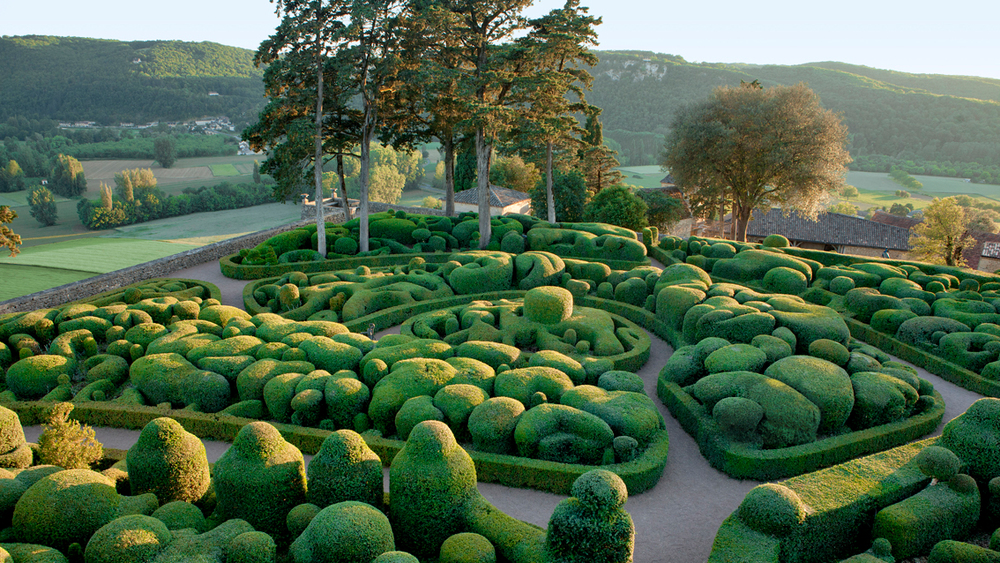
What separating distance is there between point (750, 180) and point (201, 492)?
39.6 m

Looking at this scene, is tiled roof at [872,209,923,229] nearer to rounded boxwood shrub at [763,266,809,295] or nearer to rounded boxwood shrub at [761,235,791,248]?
rounded boxwood shrub at [761,235,791,248]

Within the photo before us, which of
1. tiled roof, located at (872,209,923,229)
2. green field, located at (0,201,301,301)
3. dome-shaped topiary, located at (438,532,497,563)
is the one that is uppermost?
tiled roof, located at (872,209,923,229)

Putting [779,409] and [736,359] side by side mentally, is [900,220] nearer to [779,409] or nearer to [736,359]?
[736,359]

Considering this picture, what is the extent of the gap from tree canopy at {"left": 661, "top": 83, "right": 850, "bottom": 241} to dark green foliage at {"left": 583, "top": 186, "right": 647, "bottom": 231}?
567 cm

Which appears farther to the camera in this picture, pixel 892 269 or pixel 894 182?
pixel 894 182

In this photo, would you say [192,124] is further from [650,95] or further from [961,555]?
[961,555]

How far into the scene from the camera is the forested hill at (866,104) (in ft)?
360

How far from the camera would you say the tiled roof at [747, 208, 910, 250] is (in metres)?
47.7

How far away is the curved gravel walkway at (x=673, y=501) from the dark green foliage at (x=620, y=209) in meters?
24.7

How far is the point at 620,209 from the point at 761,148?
10578mm

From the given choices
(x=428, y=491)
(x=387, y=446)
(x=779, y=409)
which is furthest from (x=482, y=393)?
(x=779, y=409)

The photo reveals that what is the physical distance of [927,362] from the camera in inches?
710

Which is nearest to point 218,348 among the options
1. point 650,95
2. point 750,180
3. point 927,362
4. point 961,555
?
point 961,555

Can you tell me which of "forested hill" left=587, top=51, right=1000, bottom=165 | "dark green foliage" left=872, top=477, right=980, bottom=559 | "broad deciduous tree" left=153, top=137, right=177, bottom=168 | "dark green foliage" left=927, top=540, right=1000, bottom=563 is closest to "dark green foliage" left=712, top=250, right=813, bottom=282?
"dark green foliage" left=872, top=477, right=980, bottom=559
